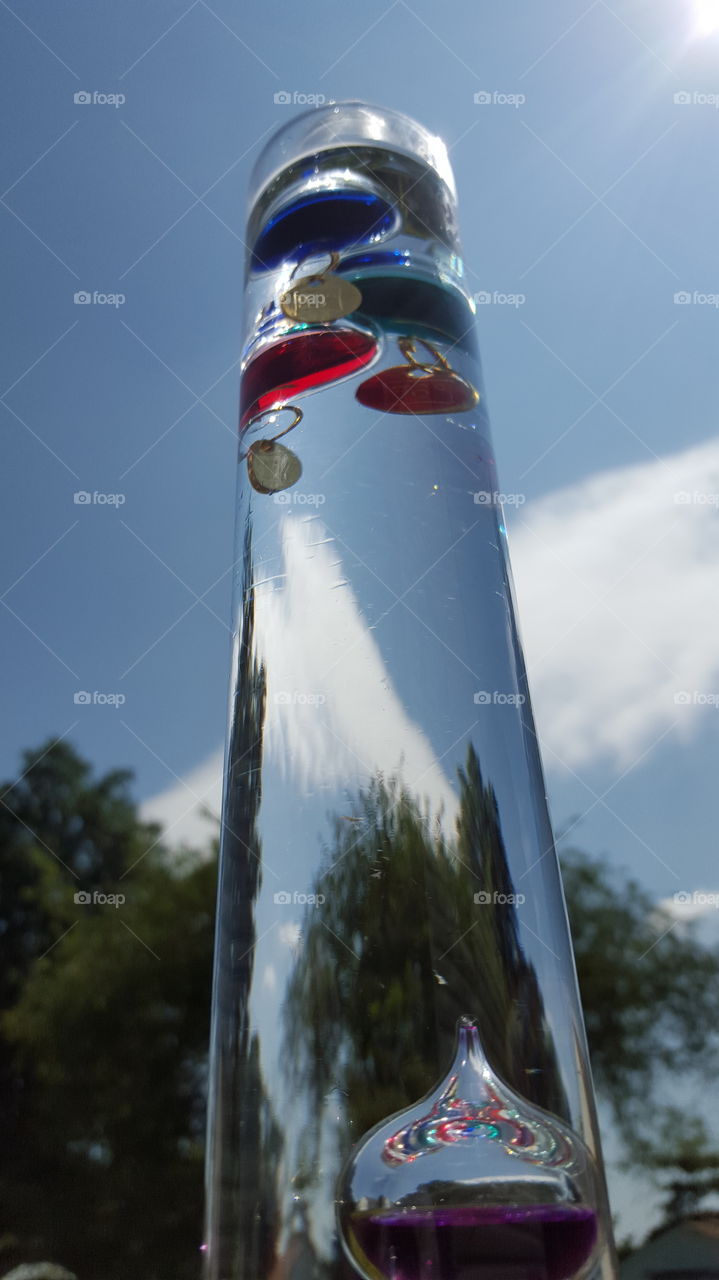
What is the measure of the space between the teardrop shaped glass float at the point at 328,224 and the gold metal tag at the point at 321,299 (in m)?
0.02

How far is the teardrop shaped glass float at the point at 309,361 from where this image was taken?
0.47 metres

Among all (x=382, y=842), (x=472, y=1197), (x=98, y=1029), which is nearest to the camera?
(x=472, y=1197)

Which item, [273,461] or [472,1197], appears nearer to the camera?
[472,1197]

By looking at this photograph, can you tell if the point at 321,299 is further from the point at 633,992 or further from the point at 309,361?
the point at 633,992

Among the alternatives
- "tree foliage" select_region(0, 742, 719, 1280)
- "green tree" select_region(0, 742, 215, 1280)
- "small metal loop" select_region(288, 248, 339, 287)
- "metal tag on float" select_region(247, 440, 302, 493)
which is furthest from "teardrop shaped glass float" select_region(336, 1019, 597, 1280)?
"green tree" select_region(0, 742, 215, 1280)

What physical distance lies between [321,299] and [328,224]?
7 cm

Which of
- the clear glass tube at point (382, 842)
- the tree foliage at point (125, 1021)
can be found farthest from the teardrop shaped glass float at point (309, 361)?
the tree foliage at point (125, 1021)

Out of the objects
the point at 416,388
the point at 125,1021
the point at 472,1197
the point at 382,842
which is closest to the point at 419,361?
the point at 416,388

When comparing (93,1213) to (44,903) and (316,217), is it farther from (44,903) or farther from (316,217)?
(316,217)

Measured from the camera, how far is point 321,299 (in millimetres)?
483

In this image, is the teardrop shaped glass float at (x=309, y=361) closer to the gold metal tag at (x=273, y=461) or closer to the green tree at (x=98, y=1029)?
the gold metal tag at (x=273, y=461)

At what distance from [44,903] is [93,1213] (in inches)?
19.1

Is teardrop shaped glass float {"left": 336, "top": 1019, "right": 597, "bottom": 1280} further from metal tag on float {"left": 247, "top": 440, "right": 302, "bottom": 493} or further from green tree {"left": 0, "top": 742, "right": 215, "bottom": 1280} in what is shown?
green tree {"left": 0, "top": 742, "right": 215, "bottom": 1280}

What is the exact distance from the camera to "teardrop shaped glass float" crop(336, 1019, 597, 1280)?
248mm
